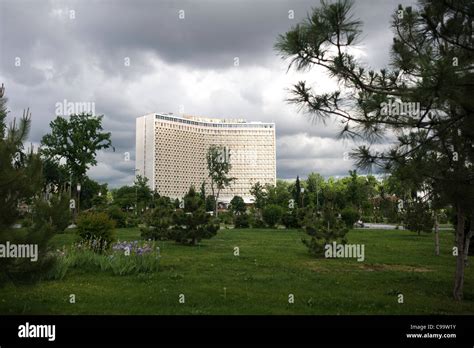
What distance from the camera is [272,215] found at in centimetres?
3484

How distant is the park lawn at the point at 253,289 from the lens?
7180mm

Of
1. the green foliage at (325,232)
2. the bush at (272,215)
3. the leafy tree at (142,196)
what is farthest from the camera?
the leafy tree at (142,196)

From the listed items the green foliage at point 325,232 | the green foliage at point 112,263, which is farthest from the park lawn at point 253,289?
the green foliage at point 325,232

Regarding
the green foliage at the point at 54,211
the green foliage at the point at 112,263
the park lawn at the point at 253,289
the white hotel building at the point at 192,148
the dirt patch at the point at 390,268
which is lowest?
the dirt patch at the point at 390,268

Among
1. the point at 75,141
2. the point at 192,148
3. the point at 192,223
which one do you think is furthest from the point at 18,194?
the point at 192,148

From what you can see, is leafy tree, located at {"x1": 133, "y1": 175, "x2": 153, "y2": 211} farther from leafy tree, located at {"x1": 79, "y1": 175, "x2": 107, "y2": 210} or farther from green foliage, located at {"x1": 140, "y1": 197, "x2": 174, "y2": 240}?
green foliage, located at {"x1": 140, "y1": 197, "x2": 174, "y2": 240}

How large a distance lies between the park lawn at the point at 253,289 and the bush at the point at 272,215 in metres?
21.2

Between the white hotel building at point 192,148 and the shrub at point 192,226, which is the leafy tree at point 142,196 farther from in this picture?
the shrub at point 192,226

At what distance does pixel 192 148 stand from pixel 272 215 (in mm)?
45785

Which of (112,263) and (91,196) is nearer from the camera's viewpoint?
(112,263)

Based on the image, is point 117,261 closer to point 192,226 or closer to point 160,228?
point 192,226

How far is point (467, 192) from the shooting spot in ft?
20.3

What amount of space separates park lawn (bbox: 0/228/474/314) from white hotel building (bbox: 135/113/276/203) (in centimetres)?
5384
